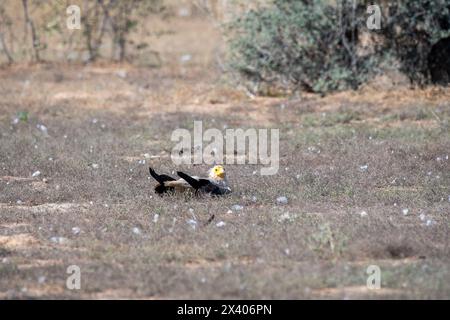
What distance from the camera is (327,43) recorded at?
1462 centimetres

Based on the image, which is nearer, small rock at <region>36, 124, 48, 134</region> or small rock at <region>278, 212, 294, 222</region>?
small rock at <region>278, 212, 294, 222</region>

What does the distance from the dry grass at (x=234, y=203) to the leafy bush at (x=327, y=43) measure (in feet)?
1.68

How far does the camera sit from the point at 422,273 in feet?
20.4

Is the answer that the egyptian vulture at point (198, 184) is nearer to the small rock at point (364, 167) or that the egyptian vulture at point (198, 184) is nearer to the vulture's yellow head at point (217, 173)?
the vulture's yellow head at point (217, 173)

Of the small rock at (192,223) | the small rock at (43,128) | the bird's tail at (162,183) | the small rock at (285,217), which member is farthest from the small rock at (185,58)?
the small rock at (192,223)

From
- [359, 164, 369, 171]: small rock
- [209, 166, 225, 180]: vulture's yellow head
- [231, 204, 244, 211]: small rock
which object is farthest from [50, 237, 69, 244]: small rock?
[359, 164, 369, 171]: small rock

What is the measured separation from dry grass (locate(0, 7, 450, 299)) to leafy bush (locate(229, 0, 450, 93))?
1.68ft

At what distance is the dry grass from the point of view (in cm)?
618

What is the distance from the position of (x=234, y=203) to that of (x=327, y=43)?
266 inches

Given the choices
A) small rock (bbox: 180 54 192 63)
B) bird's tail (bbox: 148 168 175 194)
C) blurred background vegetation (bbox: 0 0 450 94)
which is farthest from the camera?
small rock (bbox: 180 54 192 63)

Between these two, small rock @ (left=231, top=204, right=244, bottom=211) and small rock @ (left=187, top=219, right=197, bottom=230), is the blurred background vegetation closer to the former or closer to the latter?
small rock @ (left=231, top=204, right=244, bottom=211)

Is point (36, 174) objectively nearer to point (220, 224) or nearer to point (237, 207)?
point (237, 207)

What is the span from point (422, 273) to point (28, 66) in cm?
1287

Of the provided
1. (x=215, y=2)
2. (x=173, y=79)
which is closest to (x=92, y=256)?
(x=173, y=79)
